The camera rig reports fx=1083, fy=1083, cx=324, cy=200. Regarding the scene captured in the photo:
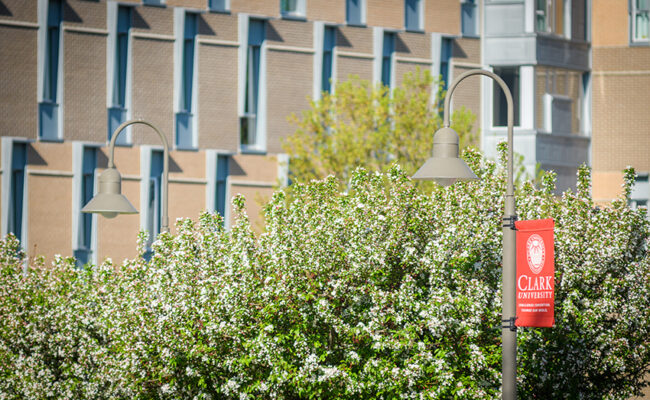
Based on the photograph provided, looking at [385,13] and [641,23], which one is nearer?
[385,13]

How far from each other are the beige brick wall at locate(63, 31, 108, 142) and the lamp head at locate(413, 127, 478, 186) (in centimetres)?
2150

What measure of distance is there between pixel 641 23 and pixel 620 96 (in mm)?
2662

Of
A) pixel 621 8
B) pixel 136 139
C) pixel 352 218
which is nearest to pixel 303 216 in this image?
pixel 352 218

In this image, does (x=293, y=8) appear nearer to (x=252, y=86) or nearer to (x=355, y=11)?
(x=355, y=11)

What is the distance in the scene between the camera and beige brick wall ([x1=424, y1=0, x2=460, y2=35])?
3688 cm

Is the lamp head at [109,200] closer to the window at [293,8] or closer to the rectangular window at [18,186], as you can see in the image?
the rectangular window at [18,186]

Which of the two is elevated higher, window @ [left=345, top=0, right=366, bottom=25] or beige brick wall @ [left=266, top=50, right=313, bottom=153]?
window @ [left=345, top=0, right=366, bottom=25]

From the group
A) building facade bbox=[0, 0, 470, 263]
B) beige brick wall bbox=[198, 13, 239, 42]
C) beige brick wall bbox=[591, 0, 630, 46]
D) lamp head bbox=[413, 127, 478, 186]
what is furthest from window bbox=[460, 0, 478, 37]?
lamp head bbox=[413, 127, 478, 186]

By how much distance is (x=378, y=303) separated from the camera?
553 inches

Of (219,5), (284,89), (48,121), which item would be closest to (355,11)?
(284,89)

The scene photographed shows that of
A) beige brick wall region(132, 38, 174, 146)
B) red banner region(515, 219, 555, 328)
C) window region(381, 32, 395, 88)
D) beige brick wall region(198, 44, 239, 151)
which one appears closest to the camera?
red banner region(515, 219, 555, 328)

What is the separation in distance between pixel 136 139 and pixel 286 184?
486 centimetres

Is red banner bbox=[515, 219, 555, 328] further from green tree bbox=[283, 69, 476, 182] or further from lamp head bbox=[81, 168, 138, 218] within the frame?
green tree bbox=[283, 69, 476, 182]

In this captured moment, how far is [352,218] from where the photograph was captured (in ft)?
48.9
